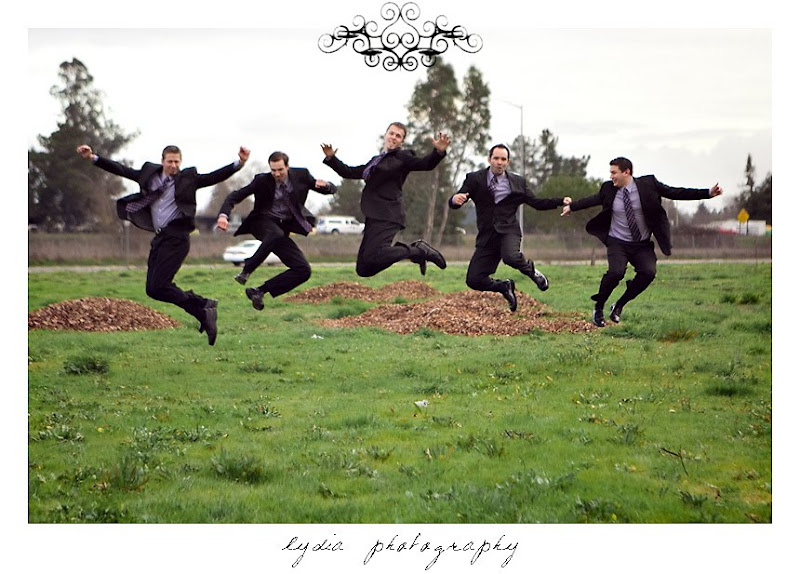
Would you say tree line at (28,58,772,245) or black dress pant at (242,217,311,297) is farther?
tree line at (28,58,772,245)

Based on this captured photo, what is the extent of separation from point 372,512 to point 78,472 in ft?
10.5

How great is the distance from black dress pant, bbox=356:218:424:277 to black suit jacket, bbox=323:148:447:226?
0.26 ft

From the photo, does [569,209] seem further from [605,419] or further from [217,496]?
[217,496]

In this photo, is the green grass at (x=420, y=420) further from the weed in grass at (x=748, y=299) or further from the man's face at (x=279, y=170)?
the man's face at (x=279, y=170)

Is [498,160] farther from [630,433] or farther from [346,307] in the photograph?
[346,307]

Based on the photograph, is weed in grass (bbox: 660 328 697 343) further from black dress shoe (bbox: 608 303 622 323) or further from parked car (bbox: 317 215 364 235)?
parked car (bbox: 317 215 364 235)

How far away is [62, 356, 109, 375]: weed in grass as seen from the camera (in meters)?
14.9

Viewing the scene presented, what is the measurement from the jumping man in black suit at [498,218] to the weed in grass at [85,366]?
257 inches

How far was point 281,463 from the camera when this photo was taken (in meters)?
11.6

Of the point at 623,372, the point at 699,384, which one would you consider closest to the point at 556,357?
the point at 623,372

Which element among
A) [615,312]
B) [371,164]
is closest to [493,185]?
[371,164]

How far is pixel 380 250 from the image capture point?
10.4m

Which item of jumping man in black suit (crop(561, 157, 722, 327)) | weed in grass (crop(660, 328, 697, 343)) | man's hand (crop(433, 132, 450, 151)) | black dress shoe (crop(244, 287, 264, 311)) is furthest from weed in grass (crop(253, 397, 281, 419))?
weed in grass (crop(660, 328, 697, 343))

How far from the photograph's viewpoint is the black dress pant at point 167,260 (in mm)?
10383
